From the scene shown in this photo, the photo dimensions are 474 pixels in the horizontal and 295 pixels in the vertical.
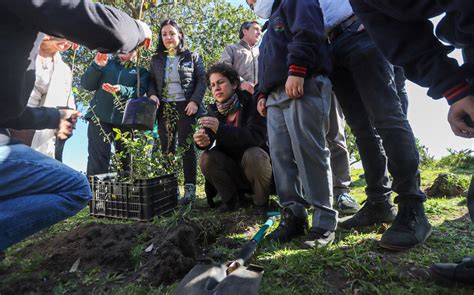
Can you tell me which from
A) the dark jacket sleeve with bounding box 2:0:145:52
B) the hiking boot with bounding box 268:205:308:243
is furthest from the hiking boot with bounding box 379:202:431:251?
the dark jacket sleeve with bounding box 2:0:145:52

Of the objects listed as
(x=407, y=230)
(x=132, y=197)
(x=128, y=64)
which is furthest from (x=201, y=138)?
(x=407, y=230)

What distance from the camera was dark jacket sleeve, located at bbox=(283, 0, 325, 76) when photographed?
211 cm

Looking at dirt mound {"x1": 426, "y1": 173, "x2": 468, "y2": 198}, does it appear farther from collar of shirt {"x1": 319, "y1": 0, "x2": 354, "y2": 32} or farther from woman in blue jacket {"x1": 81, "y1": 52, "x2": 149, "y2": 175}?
woman in blue jacket {"x1": 81, "y1": 52, "x2": 149, "y2": 175}

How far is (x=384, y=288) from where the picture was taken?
5.21 ft

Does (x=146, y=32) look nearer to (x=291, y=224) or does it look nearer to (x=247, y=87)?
(x=291, y=224)

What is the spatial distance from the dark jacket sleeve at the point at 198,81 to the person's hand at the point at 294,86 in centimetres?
194

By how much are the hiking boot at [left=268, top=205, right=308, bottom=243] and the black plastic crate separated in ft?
4.43

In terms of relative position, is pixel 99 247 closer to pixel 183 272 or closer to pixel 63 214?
pixel 63 214

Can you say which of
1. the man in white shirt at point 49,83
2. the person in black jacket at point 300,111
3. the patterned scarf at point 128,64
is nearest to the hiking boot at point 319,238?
the person in black jacket at point 300,111

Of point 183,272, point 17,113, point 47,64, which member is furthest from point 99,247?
point 47,64

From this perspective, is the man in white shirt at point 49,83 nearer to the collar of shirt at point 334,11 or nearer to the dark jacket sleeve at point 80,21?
the dark jacket sleeve at point 80,21

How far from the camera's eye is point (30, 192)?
1.78 metres

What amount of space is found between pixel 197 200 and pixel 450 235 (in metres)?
2.73

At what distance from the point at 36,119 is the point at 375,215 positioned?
2441 millimetres
